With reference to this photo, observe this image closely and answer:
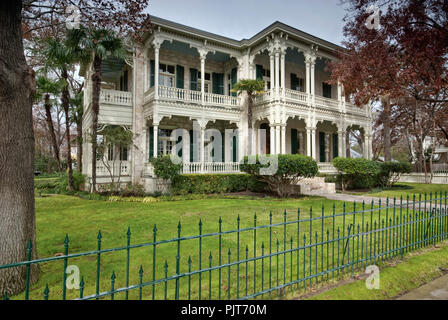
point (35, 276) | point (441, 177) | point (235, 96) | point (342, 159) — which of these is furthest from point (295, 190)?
point (441, 177)

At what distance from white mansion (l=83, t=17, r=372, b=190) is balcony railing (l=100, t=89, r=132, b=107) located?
5 cm

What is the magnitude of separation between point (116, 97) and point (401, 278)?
1506 centimetres

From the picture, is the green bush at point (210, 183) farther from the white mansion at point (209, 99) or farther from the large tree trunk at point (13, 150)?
the large tree trunk at point (13, 150)

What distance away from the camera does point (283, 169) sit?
→ 466 inches

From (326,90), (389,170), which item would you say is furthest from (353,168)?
(326,90)

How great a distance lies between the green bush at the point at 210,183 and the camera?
13.5 meters

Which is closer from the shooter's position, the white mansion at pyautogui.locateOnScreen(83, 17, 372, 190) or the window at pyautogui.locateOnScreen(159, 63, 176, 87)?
the white mansion at pyautogui.locateOnScreen(83, 17, 372, 190)

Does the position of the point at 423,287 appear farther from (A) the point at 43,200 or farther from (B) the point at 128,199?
(A) the point at 43,200

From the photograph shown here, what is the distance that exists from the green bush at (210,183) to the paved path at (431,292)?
10826 millimetres

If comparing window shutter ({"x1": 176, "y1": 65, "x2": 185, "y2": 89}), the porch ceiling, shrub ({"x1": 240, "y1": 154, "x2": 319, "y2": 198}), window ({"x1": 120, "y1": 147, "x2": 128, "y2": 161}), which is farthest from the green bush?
the porch ceiling

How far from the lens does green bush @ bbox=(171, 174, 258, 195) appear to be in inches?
531

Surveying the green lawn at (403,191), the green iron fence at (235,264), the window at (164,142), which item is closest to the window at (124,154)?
the window at (164,142)

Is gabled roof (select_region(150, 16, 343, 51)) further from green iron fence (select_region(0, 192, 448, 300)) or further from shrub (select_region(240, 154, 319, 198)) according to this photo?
green iron fence (select_region(0, 192, 448, 300))
